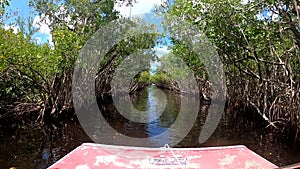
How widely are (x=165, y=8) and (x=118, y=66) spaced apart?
7419mm

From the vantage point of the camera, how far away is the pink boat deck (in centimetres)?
546

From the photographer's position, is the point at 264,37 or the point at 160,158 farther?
the point at 264,37

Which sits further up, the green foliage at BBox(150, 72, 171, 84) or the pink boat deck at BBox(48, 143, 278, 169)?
the green foliage at BBox(150, 72, 171, 84)

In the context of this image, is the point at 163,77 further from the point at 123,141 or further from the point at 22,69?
the point at 123,141

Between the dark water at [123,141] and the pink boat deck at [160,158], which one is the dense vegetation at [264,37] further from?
the pink boat deck at [160,158]

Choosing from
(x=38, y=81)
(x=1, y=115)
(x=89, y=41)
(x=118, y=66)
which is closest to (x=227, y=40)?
(x=89, y=41)

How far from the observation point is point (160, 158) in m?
5.84

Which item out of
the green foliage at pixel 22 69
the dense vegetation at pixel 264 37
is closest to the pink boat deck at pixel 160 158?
the dense vegetation at pixel 264 37

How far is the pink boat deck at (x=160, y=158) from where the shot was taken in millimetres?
5461

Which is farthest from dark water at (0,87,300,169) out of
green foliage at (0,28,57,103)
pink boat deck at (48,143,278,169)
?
pink boat deck at (48,143,278,169)

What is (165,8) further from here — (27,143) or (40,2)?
(27,143)

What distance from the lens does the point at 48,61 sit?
37.5 ft

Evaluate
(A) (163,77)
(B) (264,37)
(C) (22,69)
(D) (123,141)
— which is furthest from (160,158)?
(A) (163,77)

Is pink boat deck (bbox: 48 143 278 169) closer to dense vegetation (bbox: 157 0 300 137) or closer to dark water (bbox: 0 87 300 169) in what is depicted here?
dark water (bbox: 0 87 300 169)
